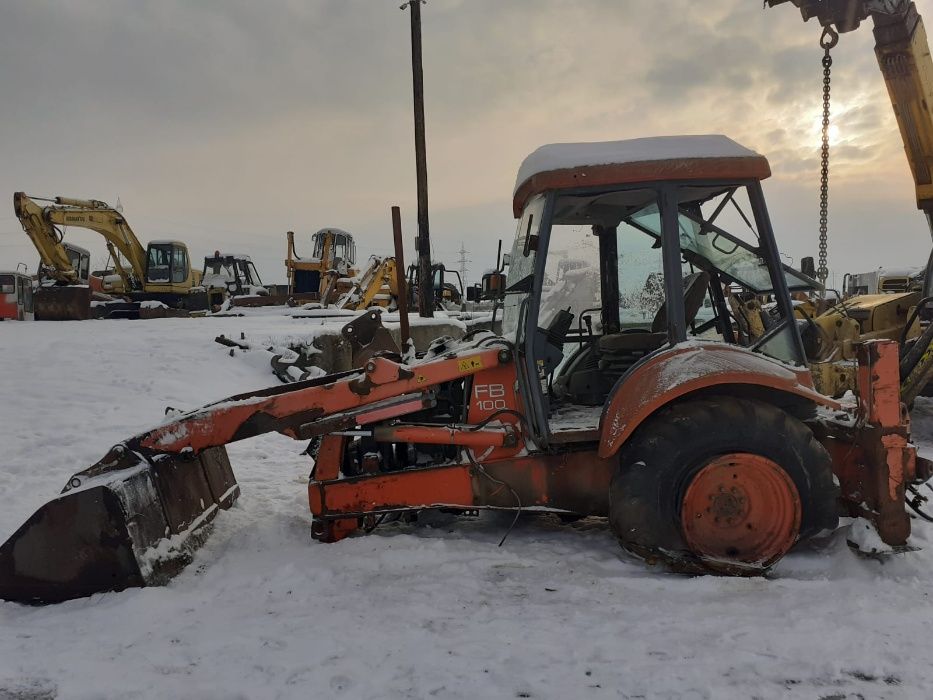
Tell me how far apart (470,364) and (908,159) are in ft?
21.2

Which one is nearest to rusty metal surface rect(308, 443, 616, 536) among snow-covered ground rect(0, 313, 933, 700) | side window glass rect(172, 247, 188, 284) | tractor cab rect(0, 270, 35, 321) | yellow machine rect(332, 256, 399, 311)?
snow-covered ground rect(0, 313, 933, 700)

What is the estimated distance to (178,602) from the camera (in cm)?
322

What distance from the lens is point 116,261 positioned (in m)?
23.7

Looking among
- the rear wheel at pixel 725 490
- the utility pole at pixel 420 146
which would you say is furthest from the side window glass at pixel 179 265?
the rear wheel at pixel 725 490

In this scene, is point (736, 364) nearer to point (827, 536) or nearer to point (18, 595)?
point (827, 536)

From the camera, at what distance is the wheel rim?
3.42 m

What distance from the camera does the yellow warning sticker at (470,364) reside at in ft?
13.0

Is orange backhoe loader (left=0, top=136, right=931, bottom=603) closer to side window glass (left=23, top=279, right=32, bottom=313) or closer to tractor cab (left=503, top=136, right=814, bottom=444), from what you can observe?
tractor cab (left=503, top=136, right=814, bottom=444)

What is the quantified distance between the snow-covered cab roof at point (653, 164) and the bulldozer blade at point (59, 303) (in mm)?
18543

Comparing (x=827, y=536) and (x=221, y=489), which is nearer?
(x=827, y=536)

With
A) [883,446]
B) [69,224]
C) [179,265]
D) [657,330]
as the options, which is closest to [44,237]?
[69,224]

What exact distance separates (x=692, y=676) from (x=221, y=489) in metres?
3.33

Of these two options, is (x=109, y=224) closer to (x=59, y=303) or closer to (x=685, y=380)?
(x=59, y=303)

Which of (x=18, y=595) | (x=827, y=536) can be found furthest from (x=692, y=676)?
(x=18, y=595)
